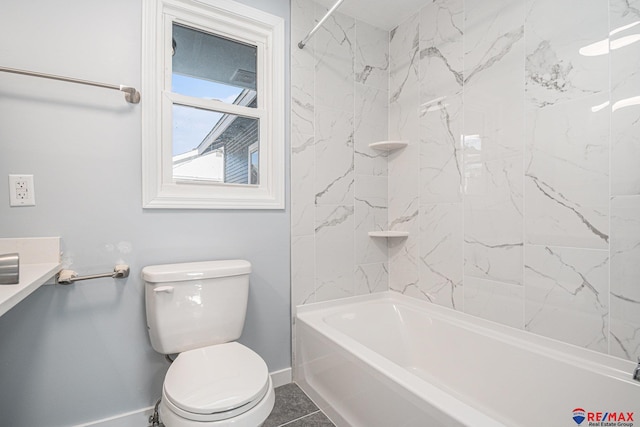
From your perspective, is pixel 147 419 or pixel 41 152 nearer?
pixel 41 152

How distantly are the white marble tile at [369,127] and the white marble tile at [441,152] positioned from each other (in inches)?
12.5

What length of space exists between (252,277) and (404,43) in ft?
6.21

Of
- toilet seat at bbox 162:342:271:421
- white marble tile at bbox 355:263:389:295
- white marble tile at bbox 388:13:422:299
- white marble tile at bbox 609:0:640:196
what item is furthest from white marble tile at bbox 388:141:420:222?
toilet seat at bbox 162:342:271:421

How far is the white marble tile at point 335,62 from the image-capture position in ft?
6.43

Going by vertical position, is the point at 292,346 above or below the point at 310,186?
below

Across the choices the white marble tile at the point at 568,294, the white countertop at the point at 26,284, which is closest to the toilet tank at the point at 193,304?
the white countertop at the point at 26,284

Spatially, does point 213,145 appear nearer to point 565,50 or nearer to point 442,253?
point 442,253

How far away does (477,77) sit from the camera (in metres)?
1.66

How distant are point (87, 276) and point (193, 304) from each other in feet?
1.60

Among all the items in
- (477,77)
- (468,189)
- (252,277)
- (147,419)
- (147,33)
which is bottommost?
(147,419)

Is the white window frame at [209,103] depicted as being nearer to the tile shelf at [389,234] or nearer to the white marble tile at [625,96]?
the tile shelf at [389,234]

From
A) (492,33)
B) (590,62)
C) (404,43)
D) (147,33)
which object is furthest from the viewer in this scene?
(404,43)

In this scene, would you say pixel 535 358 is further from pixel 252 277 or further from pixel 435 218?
pixel 252 277

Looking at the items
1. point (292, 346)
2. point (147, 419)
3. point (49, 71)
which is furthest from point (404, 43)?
point (147, 419)
